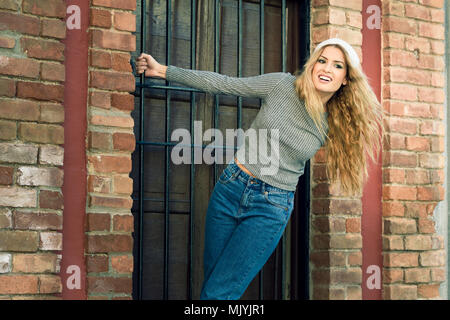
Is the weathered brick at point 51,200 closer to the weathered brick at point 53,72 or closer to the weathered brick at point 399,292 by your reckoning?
the weathered brick at point 53,72

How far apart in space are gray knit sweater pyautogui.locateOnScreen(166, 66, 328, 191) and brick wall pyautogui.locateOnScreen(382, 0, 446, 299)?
1162 mm

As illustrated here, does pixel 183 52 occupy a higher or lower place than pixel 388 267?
higher

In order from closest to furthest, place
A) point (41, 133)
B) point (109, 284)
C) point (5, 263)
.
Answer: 1. point (5, 263)
2. point (41, 133)
3. point (109, 284)

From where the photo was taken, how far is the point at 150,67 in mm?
3283

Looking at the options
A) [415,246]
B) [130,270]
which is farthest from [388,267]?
[130,270]

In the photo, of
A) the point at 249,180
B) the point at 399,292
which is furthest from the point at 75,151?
the point at 399,292

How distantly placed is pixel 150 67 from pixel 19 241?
1040 millimetres

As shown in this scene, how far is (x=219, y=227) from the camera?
3.10 metres

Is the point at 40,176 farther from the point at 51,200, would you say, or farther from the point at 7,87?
the point at 7,87

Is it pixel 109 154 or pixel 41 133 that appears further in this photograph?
pixel 109 154

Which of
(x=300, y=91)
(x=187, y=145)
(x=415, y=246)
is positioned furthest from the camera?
(x=415, y=246)

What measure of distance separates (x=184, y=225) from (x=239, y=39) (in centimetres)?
112

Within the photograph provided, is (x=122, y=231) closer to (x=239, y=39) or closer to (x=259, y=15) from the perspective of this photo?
(x=239, y=39)

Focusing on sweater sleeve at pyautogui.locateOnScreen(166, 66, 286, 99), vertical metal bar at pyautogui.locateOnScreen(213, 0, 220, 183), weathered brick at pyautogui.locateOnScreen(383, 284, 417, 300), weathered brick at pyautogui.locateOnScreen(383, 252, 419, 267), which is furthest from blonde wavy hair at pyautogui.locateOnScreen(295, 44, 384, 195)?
weathered brick at pyautogui.locateOnScreen(383, 284, 417, 300)
